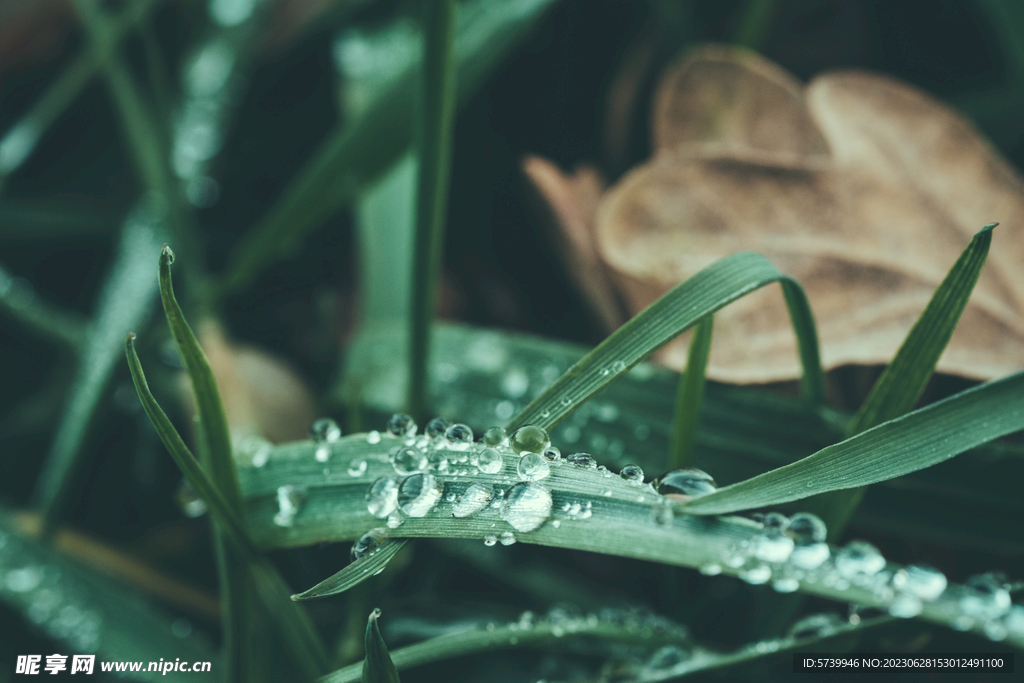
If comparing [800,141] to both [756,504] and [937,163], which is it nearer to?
[937,163]

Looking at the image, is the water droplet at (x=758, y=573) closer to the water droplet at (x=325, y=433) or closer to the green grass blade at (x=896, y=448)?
the green grass blade at (x=896, y=448)

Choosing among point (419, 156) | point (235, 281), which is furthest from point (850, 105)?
point (235, 281)

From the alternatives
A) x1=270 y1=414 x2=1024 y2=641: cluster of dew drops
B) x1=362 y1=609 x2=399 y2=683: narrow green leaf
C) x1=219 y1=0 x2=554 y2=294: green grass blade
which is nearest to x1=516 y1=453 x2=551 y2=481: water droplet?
x1=270 y1=414 x2=1024 y2=641: cluster of dew drops

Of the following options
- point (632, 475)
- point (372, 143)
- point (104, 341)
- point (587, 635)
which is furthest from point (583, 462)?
point (104, 341)

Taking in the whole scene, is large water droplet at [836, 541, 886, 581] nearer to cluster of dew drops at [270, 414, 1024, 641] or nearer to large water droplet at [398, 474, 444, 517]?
cluster of dew drops at [270, 414, 1024, 641]

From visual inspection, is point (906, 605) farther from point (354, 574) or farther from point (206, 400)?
point (206, 400)

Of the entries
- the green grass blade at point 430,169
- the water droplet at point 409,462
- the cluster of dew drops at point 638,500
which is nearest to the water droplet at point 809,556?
the cluster of dew drops at point 638,500
